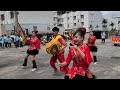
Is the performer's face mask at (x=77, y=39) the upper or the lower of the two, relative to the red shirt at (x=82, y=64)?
upper

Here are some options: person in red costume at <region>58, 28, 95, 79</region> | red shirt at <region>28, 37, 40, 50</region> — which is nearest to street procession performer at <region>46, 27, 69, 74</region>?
red shirt at <region>28, 37, 40, 50</region>

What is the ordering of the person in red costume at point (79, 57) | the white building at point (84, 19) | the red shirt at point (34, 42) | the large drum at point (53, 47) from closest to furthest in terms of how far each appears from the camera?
1. the person in red costume at point (79, 57)
2. the large drum at point (53, 47)
3. the red shirt at point (34, 42)
4. the white building at point (84, 19)

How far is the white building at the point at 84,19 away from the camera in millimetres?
70312

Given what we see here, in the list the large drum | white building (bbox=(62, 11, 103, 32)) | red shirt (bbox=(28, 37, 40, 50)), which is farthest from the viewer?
white building (bbox=(62, 11, 103, 32))

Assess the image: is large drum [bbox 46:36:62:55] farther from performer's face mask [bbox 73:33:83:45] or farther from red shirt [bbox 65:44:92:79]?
performer's face mask [bbox 73:33:83:45]

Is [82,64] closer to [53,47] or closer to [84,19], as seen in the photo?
[53,47]

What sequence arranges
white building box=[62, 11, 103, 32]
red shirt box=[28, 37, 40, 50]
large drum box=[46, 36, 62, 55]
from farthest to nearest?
white building box=[62, 11, 103, 32] < red shirt box=[28, 37, 40, 50] < large drum box=[46, 36, 62, 55]

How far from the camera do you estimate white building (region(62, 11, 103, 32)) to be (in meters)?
70.3

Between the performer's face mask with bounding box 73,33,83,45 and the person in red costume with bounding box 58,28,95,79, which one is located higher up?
the performer's face mask with bounding box 73,33,83,45

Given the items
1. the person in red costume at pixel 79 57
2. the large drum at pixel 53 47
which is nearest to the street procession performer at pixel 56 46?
the large drum at pixel 53 47

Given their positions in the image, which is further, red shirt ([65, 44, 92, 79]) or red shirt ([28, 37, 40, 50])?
red shirt ([28, 37, 40, 50])

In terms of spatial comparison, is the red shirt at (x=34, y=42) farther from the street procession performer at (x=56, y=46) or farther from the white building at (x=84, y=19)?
the white building at (x=84, y=19)
